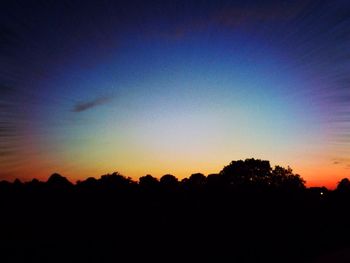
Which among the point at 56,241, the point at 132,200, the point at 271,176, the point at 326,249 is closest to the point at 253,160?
the point at 271,176

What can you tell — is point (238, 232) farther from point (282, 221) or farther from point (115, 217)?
point (115, 217)

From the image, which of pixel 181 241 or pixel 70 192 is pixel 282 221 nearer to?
pixel 181 241

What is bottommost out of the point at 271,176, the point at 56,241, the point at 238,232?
the point at 56,241

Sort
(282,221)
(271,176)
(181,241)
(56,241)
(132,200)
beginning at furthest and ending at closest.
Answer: (271,176)
(282,221)
(132,200)
(181,241)
(56,241)

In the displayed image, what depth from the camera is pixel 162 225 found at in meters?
17.8

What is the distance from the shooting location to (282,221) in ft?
70.7

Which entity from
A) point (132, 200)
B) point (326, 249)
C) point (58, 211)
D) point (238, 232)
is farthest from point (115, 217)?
point (326, 249)

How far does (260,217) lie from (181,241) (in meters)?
6.28

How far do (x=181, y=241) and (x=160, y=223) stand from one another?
1516mm

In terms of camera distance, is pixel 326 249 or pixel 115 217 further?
pixel 326 249

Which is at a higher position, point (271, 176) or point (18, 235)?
point (271, 176)

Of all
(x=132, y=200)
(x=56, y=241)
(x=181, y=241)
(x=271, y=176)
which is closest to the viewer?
(x=56, y=241)

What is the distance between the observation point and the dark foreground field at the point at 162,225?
15905 millimetres

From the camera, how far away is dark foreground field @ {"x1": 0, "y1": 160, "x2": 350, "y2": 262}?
52.2 feet
